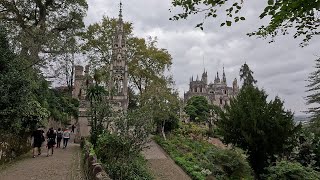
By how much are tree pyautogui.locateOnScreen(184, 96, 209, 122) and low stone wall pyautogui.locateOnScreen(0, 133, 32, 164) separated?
38.9 metres

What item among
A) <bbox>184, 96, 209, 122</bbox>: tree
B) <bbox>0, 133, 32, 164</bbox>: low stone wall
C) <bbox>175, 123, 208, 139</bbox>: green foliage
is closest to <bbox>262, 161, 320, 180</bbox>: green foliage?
<bbox>0, 133, 32, 164</bbox>: low stone wall

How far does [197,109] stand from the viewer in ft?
188

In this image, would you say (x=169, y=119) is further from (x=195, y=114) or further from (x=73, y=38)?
(x=195, y=114)

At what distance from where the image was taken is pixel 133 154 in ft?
41.3

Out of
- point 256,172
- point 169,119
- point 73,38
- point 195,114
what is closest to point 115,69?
point 73,38

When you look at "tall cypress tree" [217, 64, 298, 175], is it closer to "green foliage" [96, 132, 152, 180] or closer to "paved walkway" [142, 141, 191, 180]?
"paved walkway" [142, 141, 191, 180]

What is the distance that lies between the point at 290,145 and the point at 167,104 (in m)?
12.0

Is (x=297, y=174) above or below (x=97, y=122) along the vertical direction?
below

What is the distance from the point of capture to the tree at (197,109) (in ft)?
183

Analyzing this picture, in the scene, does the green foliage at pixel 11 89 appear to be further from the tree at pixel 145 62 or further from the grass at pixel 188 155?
the tree at pixel 145 62

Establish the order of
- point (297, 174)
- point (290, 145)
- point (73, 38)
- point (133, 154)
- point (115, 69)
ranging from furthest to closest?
point (115, 69) → point (73, 38) → point (290, 145) → point (297, 174) → point (133, 154)

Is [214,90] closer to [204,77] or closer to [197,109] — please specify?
[204,77]

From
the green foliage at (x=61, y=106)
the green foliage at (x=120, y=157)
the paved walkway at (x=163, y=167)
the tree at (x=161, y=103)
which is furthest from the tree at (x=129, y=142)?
the green foliage at (x=61, y=106)

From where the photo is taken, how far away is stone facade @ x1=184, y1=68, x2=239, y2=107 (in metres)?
80.7
